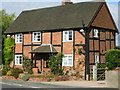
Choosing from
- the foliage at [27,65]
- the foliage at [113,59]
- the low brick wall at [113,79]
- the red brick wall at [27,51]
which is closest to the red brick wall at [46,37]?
the red brick wall at [27,51]

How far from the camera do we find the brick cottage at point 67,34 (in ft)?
83.6

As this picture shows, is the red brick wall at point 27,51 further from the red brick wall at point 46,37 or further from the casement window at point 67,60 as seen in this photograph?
the casement window at point 67,60

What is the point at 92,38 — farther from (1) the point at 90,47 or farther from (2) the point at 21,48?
(2) the point at 21,48

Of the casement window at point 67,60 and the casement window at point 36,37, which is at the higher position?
the casement window at point 36,37

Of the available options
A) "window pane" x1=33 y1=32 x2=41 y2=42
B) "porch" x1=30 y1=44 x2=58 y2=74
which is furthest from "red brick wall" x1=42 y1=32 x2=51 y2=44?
"window pane" x1=33 y1=32 x2=41 y2=42

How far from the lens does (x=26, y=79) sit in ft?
75.2

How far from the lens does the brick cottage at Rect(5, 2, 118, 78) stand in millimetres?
25469

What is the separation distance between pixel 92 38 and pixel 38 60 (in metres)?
7.42

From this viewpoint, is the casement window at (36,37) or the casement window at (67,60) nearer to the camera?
the casement window at (67,60)

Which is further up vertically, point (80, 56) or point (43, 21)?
point (43, 21)

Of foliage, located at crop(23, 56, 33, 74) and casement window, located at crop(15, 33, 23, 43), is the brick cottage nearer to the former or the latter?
casement window, located at crop(15, 33, 23, 43)

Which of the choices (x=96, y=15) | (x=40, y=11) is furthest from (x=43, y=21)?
(x=96, y=15)

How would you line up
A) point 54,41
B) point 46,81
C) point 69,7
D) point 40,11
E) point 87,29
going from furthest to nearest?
point 40,11, point 69,7, point 54,41, point 87,29, point 46,81

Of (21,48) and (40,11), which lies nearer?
(21,48)
